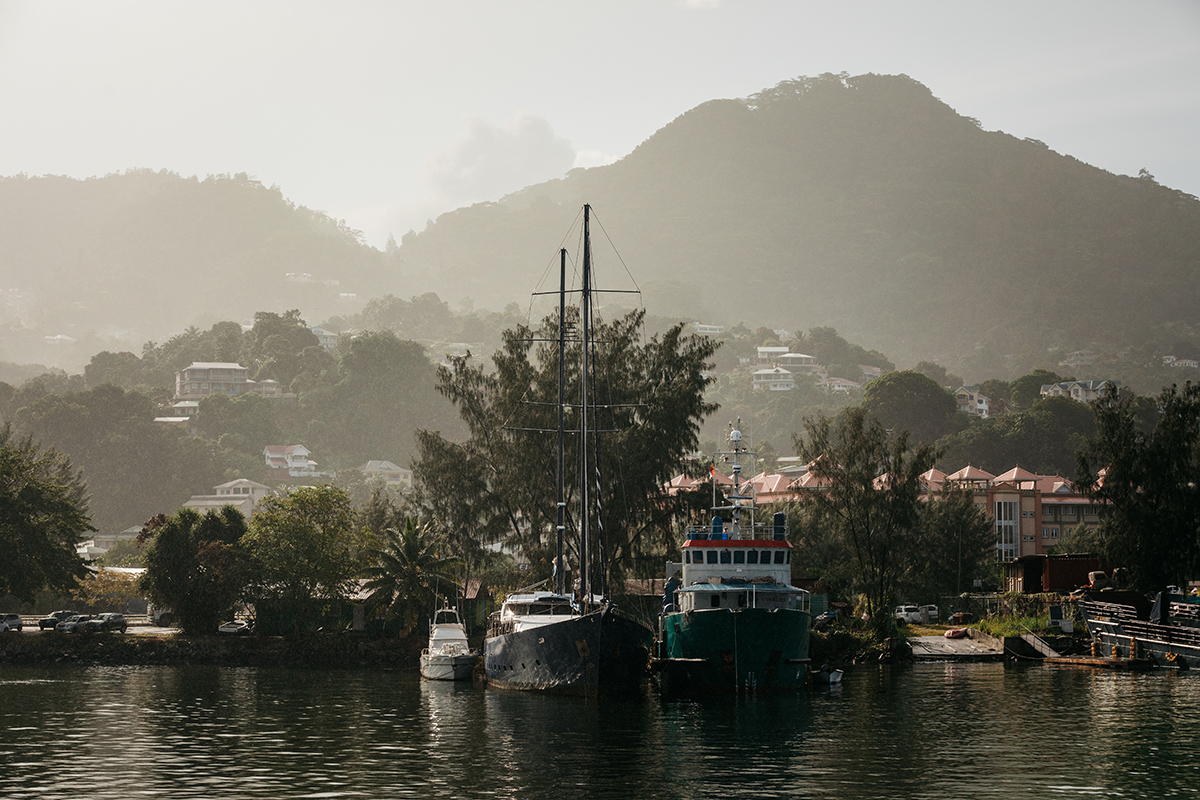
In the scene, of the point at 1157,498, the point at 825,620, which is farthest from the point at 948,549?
the point at 1157,498

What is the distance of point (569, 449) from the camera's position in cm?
6781

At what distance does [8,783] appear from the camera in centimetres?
2981

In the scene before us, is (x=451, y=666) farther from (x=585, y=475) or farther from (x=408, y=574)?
(x=408, y=574)

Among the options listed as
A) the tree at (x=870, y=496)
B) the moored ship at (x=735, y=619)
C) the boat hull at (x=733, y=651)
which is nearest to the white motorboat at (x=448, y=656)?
the moored ship at (x=735, y=619)

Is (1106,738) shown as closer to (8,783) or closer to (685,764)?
(685,764)

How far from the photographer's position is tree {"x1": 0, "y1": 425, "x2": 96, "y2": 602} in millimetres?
73750

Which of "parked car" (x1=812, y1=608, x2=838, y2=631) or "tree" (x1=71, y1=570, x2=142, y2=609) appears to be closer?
"parked car" (x1=812, y1=608, x2=838, y2=631)

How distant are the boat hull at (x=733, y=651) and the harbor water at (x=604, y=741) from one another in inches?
47.8

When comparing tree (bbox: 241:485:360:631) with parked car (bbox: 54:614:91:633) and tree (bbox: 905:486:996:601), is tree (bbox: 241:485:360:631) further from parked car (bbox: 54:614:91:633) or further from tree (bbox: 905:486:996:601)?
tree (bbox: 905:486:996:601)

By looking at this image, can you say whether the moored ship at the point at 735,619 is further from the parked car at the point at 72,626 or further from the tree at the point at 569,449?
the parked car at the point at 72,626

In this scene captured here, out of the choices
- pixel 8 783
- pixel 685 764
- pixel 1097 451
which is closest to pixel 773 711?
pixel 685 764

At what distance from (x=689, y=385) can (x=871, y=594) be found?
18471mm

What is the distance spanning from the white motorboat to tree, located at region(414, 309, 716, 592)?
31.1 ft

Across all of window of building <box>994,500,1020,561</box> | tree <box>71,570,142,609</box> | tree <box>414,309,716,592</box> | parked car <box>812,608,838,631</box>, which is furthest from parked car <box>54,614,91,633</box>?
window of building <box>994,500,1020,561</box>
